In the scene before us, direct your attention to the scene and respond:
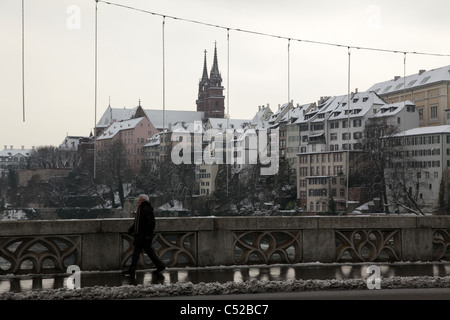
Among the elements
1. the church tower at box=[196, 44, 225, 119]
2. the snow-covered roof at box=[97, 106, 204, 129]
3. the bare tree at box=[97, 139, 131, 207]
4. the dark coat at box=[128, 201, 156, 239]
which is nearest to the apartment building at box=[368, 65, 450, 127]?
the bare tree at box=[97, 139, 131, 207]

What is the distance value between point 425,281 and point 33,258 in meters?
6.14

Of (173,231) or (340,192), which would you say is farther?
(340,192)

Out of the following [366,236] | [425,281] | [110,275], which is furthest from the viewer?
[366,236]

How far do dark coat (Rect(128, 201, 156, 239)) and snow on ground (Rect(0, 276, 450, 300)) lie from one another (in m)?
1.83

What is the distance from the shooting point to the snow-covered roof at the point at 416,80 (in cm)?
11320

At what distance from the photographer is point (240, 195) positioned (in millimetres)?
104062

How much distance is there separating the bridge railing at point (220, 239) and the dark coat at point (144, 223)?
2.30 feet

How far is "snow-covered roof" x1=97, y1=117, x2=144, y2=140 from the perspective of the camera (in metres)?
156

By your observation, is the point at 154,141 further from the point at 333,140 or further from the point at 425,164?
the point at 425,164

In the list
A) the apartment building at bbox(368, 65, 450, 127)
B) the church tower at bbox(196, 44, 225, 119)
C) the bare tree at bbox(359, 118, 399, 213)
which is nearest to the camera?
the bare tree at bbox(359, 118, 399, 213)

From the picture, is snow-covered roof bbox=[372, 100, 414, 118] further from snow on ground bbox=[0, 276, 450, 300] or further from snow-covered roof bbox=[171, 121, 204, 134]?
snow on ground bbox=[0, 276, 450, 300]
